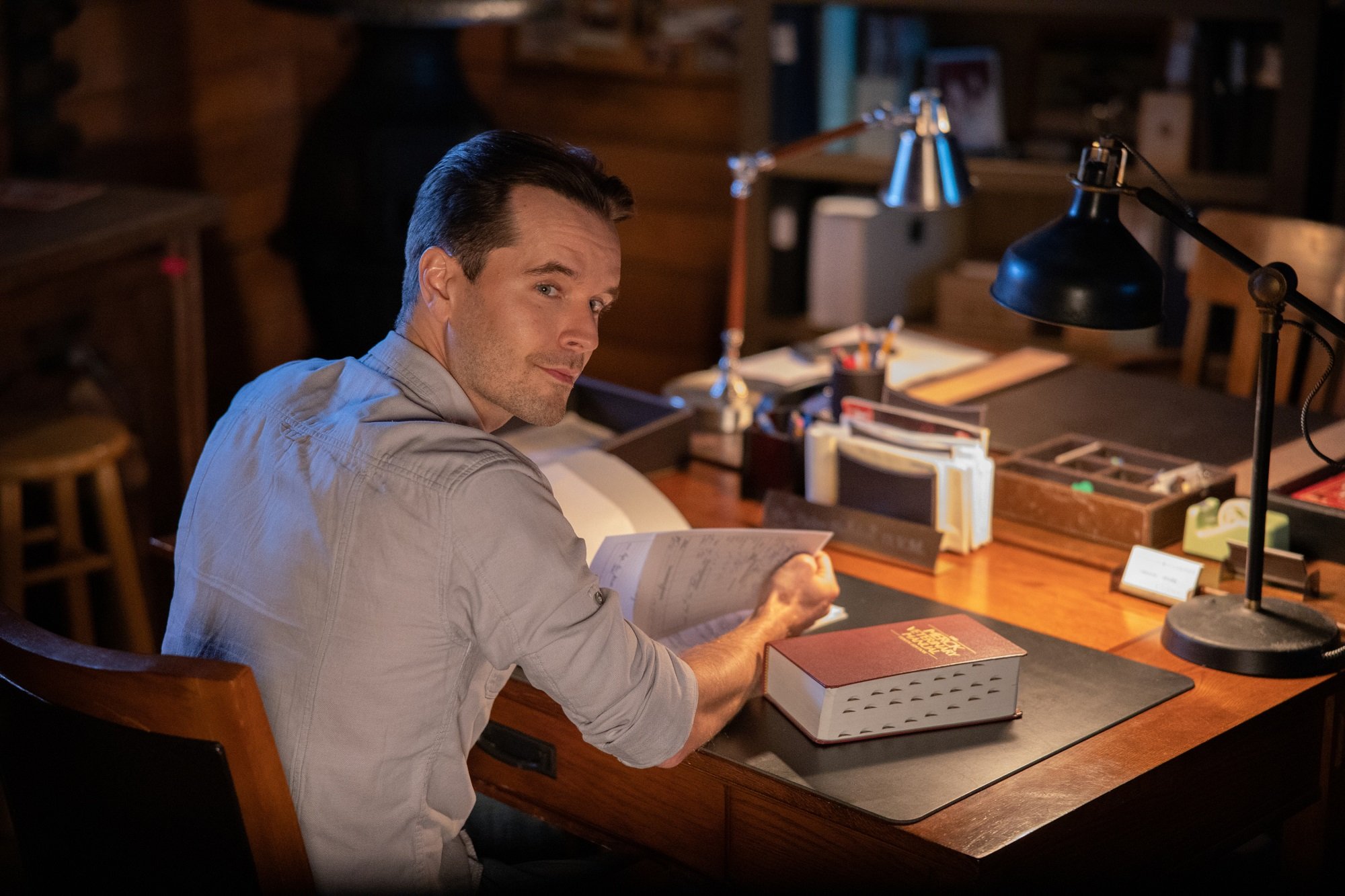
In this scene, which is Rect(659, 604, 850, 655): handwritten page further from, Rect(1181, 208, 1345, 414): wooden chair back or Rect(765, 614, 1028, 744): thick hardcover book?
Rect(1181, 208, 1345, 414): wooden chair back

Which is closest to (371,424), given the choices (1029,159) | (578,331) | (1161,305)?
(578,331)

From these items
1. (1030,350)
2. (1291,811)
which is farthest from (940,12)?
(1291,811)

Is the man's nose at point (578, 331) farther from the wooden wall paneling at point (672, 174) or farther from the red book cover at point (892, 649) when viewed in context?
the wooden wall paneling at point (672, 174)

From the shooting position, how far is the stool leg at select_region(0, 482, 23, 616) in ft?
8.36

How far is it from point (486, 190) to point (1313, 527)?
1114mm

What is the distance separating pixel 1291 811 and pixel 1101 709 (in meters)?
0.32

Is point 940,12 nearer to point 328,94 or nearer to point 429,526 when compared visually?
point 328,94

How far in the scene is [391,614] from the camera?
1.25m

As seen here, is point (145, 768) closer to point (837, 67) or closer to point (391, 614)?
point (391, 614)

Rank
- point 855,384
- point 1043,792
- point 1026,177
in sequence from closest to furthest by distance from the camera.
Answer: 1. point 1043,792
2. point 855,384
3. point 1026,177

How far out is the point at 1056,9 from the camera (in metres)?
3.29

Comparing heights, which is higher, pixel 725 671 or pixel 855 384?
pixel 855 384

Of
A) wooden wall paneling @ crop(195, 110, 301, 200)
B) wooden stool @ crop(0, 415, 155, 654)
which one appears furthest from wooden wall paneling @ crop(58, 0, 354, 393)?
wooden stool @ crop(0, 415, 155, 654)

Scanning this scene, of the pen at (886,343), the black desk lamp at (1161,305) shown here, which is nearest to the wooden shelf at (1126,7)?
the pen at (886,343)
